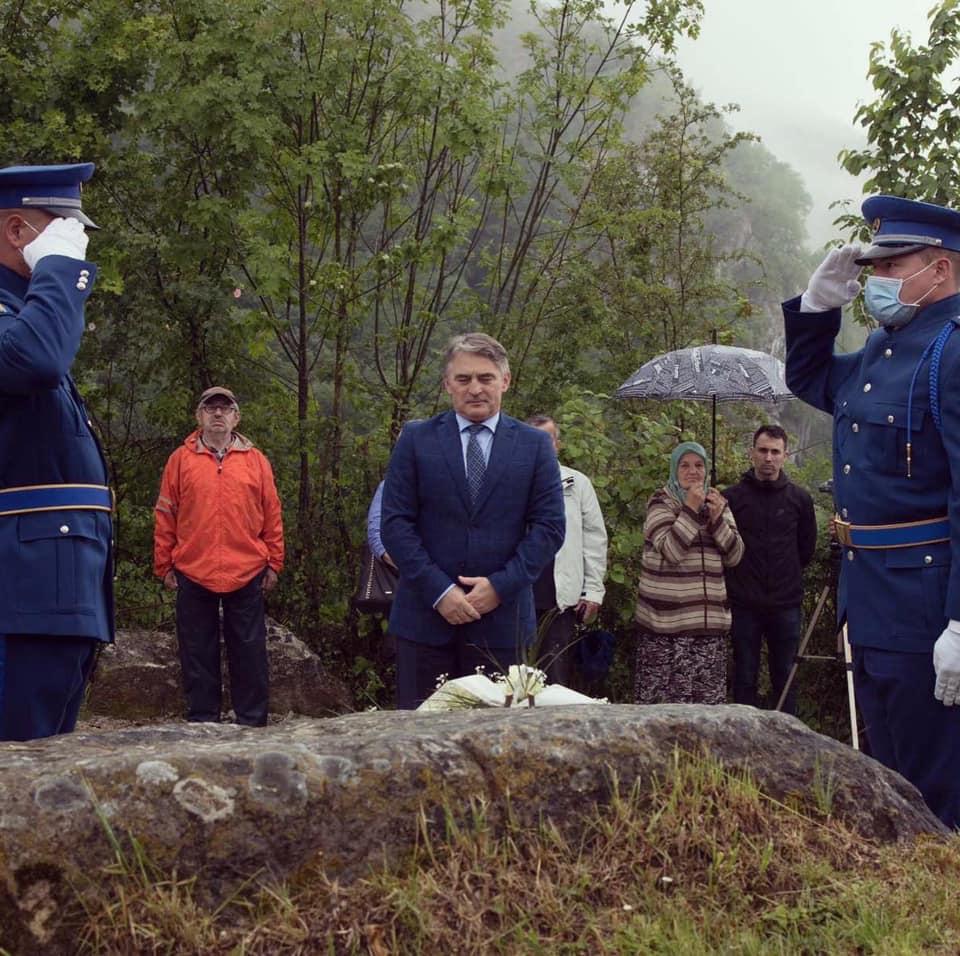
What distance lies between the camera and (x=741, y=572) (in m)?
6.97

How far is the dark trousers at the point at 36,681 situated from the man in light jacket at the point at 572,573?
3731 mm

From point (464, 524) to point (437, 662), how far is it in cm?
47

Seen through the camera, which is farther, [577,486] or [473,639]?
[577,486]

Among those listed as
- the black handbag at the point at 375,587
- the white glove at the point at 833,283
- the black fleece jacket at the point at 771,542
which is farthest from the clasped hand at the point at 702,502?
the white glove at the point at 833,283

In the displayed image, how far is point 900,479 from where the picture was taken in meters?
3.29

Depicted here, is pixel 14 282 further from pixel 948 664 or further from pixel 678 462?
pixel 678 462

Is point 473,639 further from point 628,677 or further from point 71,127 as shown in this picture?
point 71,127

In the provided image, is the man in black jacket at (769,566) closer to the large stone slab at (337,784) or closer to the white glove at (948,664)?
the white glove at (948,664)

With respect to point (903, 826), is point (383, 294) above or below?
above

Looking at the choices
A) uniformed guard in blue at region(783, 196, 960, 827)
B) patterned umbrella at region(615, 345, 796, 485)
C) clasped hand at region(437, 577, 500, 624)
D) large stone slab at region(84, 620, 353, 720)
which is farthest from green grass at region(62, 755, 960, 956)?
large stone slab at region(84, 620, 353, 720)

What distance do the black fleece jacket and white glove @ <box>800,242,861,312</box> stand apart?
3.43 meters

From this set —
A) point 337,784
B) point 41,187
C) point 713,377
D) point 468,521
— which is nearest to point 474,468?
point 468,521

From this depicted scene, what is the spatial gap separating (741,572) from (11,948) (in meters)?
5.50

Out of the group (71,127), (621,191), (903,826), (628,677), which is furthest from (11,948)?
(621,191)
